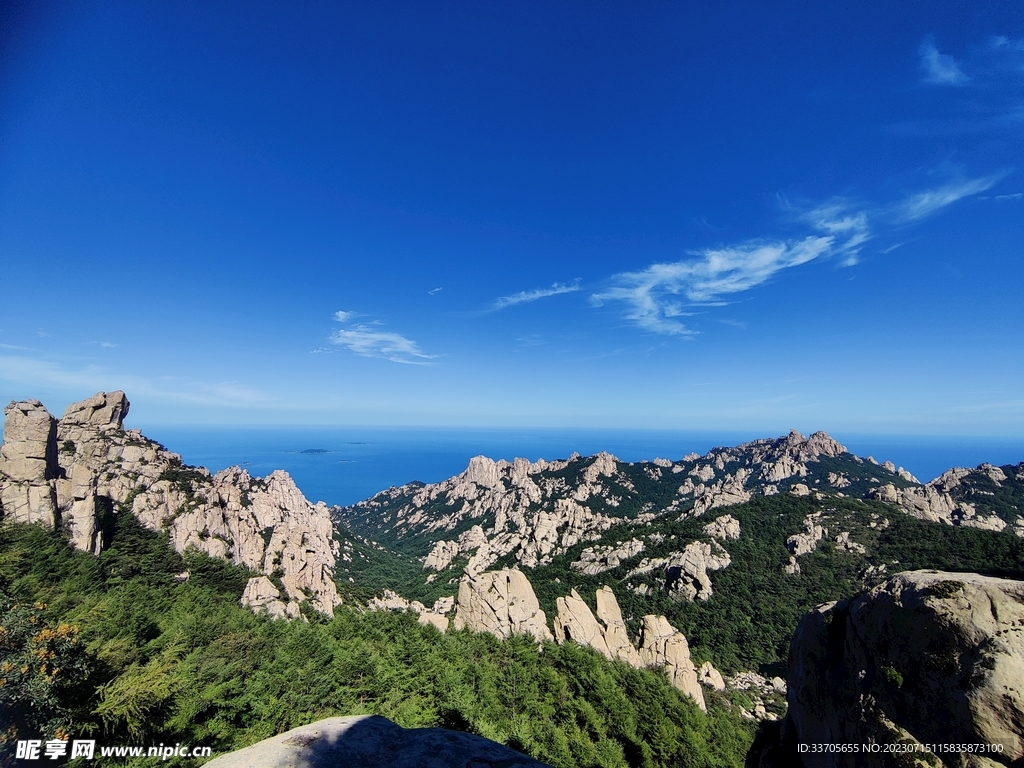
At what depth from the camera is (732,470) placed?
597 ft

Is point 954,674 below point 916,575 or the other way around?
below

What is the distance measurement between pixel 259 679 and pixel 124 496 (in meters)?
50.5

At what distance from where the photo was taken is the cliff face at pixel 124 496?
126 feet

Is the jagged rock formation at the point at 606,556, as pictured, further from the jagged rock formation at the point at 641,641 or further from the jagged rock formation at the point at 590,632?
the jagged rock formation at the point at 641,641

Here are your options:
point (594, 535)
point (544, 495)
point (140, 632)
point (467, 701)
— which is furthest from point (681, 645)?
point (544, 495)

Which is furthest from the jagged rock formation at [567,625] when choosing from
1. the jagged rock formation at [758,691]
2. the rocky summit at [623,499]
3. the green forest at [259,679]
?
the rocky summit at [623,499]

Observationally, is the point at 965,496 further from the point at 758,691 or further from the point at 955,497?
the point at 758,691

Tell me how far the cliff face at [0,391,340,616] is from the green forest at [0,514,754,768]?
12.5 ft

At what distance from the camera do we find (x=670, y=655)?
4306 centimetres

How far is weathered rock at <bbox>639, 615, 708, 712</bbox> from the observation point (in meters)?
40.0

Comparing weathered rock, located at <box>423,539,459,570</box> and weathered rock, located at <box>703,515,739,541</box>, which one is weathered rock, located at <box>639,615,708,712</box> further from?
weathered rock, located at <box>423,539,459,570</box>

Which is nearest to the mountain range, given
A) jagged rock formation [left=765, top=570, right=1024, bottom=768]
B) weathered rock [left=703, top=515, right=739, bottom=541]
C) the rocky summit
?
weathered rock [left=703, top=515, right=739, bottom=541]

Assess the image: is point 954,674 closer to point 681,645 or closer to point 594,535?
point 681,645

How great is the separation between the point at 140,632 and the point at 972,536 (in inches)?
4235
